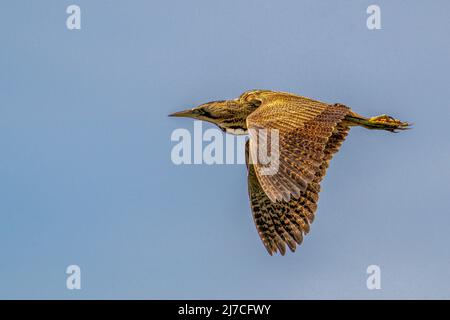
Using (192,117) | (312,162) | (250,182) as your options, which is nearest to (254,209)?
(250,182)

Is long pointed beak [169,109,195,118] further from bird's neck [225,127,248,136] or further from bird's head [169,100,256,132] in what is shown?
bird's neck [225,127,248,136]

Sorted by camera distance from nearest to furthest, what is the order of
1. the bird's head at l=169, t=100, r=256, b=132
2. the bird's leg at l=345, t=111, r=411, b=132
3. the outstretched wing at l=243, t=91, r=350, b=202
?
1. the outstretched wing at l=243, t=91, r=350, b=202
2. the bird's leg at l=345, t=111, r=411, b=132
3. the bird's head at l=169, t=100, r=256, b=132

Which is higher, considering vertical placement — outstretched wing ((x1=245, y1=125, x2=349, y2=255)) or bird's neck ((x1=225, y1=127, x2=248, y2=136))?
bird's neck ((x1=225, y1=127, x2=248, y2=136))

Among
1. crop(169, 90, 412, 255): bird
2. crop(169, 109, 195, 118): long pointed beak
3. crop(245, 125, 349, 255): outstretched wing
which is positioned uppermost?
crop(169, 109, 195, 118): long pointed beak

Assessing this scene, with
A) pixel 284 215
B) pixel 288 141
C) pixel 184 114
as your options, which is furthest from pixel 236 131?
pixel 288 141

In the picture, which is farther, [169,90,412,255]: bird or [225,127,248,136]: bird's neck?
[225,127,248,136]: bird's neck

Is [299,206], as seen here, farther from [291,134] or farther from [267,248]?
[291,134]

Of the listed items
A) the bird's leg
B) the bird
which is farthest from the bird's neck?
the bird's leg

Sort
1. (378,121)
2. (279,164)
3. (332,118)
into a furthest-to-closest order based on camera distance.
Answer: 1. (378,121)
2. (332,118)
3. (279,164)

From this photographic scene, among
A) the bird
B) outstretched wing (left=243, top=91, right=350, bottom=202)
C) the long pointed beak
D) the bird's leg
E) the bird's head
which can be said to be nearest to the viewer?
outstretched wing (left=243, top=91, right=350, bottom=202)
